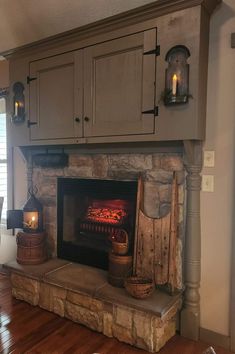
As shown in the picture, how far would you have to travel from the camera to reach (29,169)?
2902mm

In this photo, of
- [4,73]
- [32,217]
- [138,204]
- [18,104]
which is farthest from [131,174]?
[4,73]

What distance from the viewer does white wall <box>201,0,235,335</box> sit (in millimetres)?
1850

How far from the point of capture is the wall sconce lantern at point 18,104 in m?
2.57

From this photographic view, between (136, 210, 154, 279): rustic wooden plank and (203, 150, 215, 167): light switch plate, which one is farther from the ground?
(203, 150, 215, 167): light switch plate

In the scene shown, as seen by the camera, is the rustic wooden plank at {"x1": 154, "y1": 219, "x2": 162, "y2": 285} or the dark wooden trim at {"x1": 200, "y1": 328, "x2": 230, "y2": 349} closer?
the dark wooden trim at {"x1": 200, "y1": 328, "x2": 230, "y2": 349}

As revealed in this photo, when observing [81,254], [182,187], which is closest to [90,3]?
[182,187]

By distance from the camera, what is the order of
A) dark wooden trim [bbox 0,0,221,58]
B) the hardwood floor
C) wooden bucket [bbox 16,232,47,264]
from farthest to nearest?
wooden bucket [bbox 16,232,47,264] < the hardwood floor < dark wooden trim [bbox 0,0,221,58]

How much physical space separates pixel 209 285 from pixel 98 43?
1.94 m

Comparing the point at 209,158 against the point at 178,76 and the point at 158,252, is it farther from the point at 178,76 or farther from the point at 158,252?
the point at 158,252

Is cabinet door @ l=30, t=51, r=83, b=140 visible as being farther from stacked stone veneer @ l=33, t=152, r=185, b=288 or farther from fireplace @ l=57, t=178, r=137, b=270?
fireplace @ l=57, t=178, r=137, b=270

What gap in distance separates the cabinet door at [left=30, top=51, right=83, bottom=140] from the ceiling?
0.44 m

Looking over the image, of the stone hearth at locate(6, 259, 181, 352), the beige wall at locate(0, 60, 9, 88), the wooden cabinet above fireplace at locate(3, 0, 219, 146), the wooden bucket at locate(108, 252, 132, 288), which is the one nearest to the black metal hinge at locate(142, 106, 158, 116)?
the wooden cabinet above fireplace at locate(3, 0, 219, 146)

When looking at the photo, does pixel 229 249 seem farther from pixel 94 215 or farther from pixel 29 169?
pixel 29 169

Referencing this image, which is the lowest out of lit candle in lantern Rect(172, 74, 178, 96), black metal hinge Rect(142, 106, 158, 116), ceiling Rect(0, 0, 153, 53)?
black metal hinge Rect(142, 106, 158, 116)
